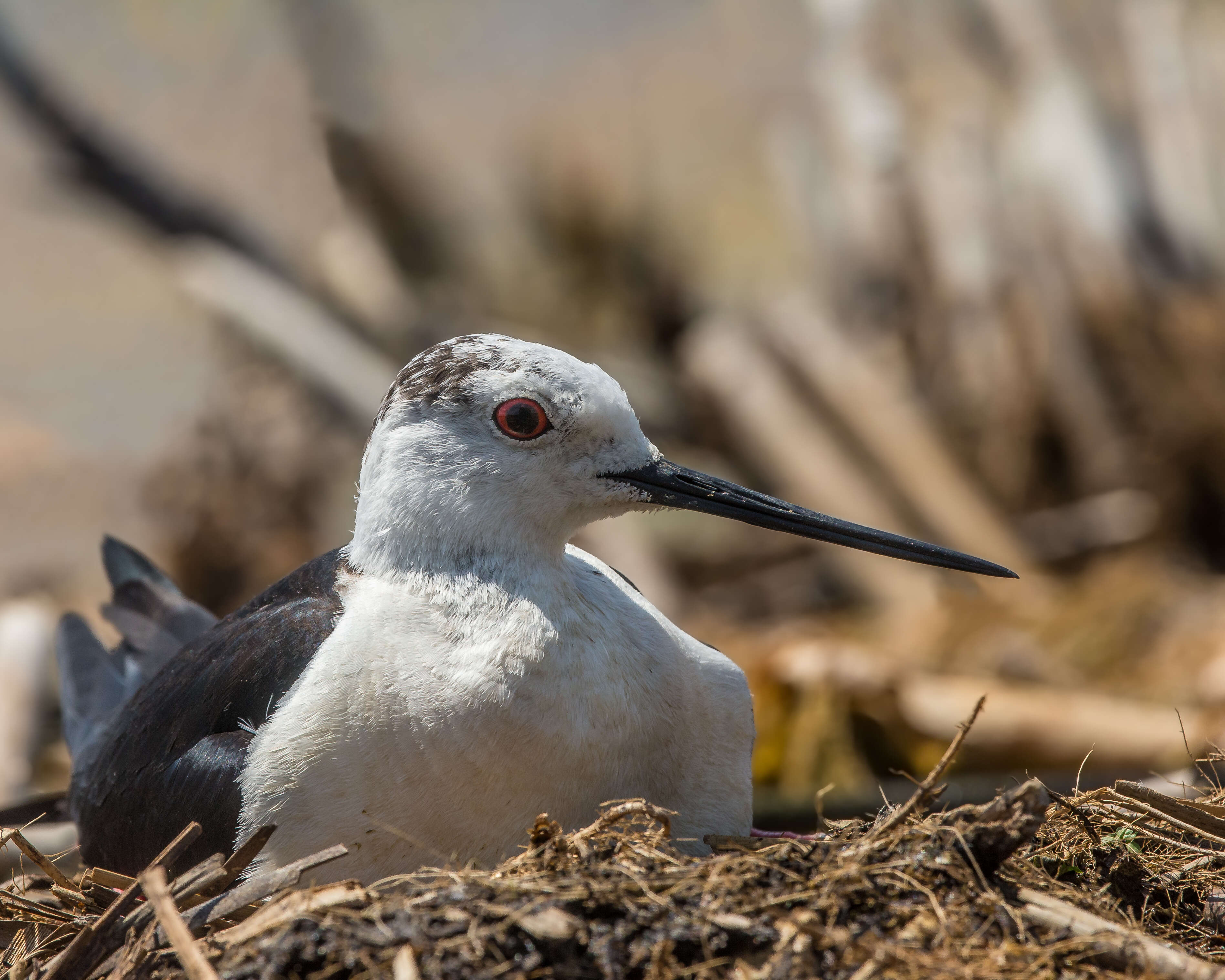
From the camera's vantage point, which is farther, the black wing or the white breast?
the black wing

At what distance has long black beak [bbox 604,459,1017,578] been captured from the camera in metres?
3.74

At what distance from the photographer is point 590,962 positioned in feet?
8.68

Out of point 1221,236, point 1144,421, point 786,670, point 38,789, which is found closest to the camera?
point 38,789

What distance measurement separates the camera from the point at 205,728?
3750mm

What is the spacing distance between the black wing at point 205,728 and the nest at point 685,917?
43 centimetres

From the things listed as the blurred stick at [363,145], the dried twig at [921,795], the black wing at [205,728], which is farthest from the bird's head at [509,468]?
the blurred stick at [363,145]

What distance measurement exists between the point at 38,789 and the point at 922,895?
524 cm

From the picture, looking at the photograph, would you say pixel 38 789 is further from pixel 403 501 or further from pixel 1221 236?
pixel 1221 236

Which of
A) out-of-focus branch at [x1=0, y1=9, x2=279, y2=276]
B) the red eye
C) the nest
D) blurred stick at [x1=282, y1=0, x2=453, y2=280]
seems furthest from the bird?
blurred stick at [x1=282, y1=0, x2=453, y2=280]

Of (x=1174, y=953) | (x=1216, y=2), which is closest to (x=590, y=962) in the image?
(x=1174, y=953)

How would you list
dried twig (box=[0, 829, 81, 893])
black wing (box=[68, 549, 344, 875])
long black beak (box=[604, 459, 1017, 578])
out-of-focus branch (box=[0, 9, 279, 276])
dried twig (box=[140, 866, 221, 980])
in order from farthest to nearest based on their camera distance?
out-of-focus branch (box=[0, 9, 279, 276]), long black beak (box=[604, 459, 1017, 578]), black wing (box=[68, 549, 344, 875]), dried twig (box=[0, 829, 81, 893]), dried twig (box=[140, 866, 221, 980])

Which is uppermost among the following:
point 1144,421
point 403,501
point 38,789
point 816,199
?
point 816,199

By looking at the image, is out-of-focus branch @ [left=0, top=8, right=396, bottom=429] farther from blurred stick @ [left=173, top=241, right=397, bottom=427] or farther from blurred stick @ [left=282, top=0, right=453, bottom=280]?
blurred stick @ [left=282, top=0, right=453, bottom=280]

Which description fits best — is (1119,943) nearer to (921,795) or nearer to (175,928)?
(921,795)
